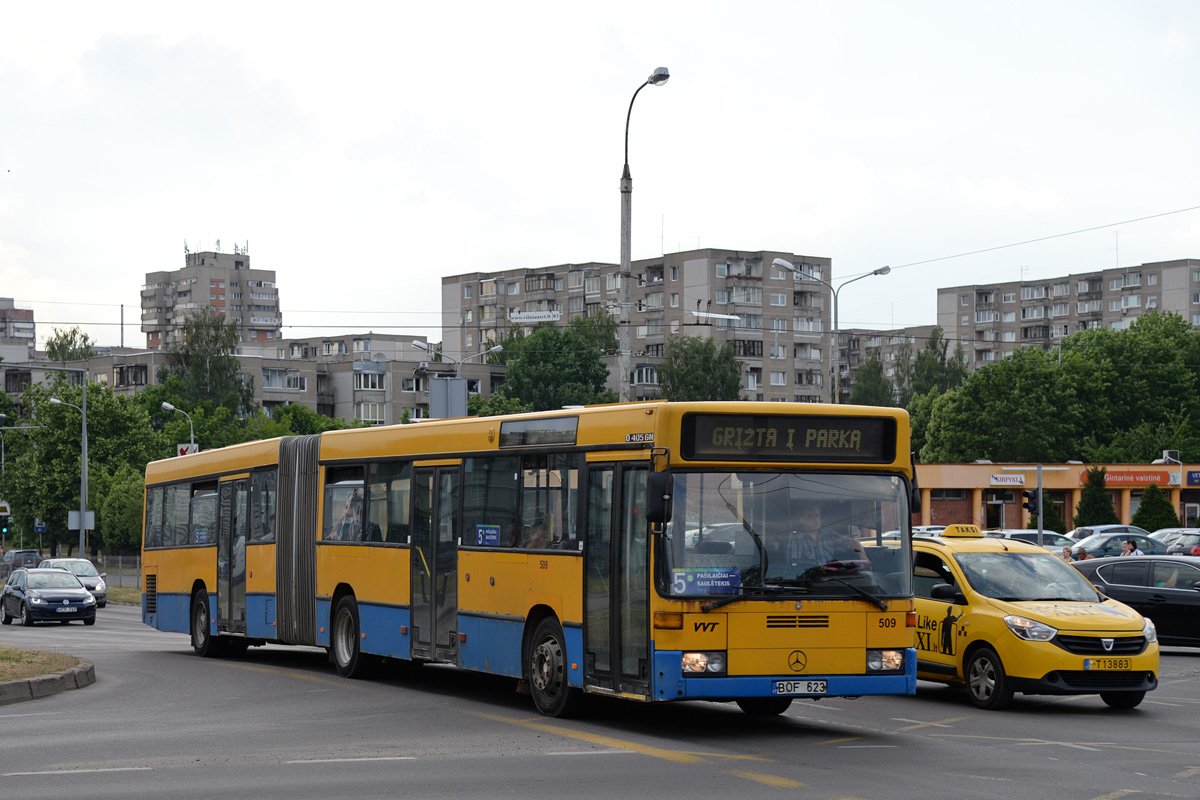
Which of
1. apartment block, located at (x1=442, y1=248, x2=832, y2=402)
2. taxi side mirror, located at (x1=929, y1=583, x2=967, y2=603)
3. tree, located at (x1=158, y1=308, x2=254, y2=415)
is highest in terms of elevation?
apartment block, located at (x1=442, y1=248, x2=832, y2=402)

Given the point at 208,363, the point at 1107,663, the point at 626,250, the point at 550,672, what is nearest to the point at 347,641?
the point at 550,672

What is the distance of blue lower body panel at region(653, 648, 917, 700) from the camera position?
1197 centimetres

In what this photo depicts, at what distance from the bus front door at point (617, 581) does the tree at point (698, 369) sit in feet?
314

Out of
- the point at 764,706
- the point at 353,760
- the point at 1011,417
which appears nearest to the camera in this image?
the point at 353,760

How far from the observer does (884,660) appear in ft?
41.0

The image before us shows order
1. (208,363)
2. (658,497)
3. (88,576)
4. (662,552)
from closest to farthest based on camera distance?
(658,497)
(662,552)
(88,576)
(208,363)

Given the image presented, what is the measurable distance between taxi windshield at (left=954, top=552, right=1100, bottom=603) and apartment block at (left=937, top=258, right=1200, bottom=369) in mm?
135362

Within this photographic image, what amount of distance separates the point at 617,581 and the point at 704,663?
109 cm

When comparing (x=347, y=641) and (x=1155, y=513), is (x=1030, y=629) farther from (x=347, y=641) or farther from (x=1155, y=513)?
(x=1155, y=513)

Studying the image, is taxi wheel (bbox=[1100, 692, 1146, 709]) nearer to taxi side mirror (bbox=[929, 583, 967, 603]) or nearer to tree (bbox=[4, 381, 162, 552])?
taxi side mirror (bbox=[929, 583, 967, 603])

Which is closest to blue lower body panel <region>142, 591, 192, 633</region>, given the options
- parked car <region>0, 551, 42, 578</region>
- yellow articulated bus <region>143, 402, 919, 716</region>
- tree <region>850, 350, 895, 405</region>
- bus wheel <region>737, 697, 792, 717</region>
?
yellow articulated bus <region>143, 402, 919, 716</region>

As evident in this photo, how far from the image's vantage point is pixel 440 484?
1591cm

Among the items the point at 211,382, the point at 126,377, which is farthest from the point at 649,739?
the point at 126,377

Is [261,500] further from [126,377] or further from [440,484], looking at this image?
[126,377]
